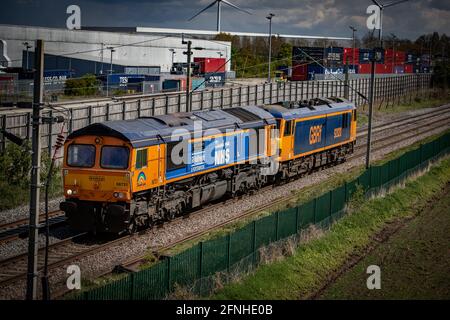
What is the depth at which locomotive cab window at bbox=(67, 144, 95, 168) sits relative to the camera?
70.1ft

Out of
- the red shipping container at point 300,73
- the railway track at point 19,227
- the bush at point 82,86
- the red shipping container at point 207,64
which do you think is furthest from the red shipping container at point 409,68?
the railway track at point 19,227

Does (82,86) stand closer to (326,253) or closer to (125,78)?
(125,78)

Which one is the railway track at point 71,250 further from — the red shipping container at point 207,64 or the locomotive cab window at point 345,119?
the red shipping container at point 207,64

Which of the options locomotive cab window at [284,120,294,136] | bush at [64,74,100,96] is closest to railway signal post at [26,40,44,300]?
locomotive cab window at [284,120,294,136]

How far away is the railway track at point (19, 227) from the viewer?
2108cm

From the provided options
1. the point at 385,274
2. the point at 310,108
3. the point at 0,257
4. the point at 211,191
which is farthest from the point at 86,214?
the point at 310,108

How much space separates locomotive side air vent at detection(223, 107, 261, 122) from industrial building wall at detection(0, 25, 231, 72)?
43.3m

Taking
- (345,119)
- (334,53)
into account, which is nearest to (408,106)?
(334,53)

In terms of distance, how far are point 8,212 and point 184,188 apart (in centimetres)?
741

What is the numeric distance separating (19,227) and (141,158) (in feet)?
18.4

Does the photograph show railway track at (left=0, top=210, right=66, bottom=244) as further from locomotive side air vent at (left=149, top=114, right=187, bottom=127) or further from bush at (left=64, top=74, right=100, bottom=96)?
bush at (left=64, top=74, right=100, bottom=96)

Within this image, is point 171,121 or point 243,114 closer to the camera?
point 171,121

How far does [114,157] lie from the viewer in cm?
2109
